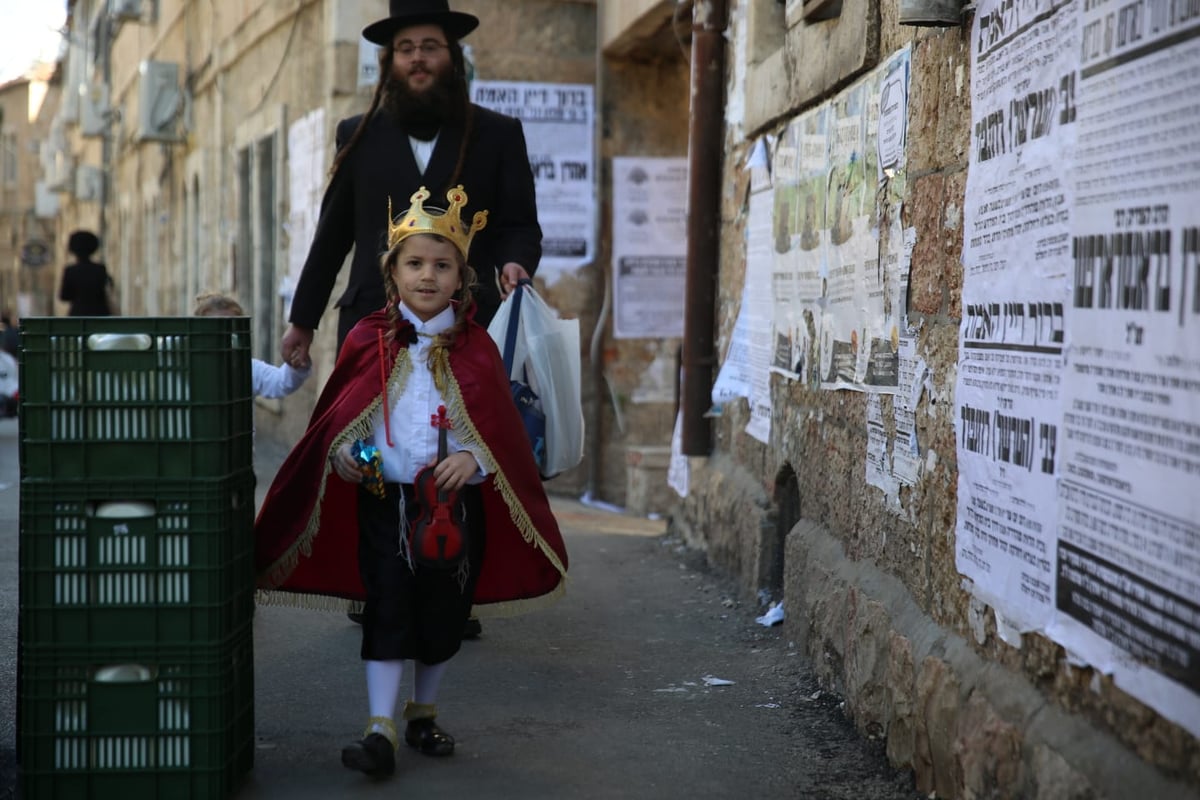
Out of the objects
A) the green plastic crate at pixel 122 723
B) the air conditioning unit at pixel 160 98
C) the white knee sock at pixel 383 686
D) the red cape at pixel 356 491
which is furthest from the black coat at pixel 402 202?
the air conditioning unit at pixel 160 98

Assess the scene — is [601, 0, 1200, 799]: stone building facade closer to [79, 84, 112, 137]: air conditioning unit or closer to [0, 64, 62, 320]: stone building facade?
[79, 84, 112, 137]: air conditioning unit

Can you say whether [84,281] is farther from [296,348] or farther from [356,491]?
[356,491]

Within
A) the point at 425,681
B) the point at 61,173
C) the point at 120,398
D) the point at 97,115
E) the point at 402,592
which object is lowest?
the point at 425,681

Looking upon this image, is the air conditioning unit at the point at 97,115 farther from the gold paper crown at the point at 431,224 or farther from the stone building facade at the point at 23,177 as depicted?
the gold paper crown at the point at 431,224

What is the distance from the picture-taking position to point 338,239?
5551mm

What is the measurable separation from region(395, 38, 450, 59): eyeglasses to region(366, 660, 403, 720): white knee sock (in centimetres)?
221

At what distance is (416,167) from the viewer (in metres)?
5.35

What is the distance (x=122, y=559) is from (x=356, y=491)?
0.78 m

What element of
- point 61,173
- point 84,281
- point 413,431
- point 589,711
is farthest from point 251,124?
point 61,173

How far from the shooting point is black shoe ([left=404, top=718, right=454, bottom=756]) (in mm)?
4074

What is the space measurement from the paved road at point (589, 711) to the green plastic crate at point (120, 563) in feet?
1.64

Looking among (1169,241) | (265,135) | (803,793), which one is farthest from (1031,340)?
(265,135)

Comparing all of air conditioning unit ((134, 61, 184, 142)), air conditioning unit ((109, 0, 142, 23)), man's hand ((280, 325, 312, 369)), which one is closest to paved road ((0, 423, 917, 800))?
man's hand ((280, 325, 312, 369))

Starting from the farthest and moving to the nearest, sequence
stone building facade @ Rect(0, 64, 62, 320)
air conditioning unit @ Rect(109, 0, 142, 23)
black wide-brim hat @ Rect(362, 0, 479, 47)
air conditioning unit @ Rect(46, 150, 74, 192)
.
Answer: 1. stone building facade @ Rect(0, 64, 62, 320)
2. air conditioning unit @ Rect(46, 150, 74, 192)
3. air conditioning unit @ Rect(109, 0, 142, 23)
4. black wide-brim hat @ Rect(362, 0, 479, 47)
